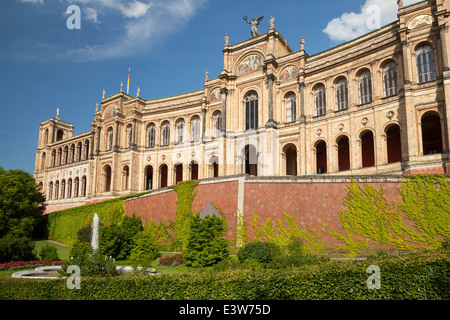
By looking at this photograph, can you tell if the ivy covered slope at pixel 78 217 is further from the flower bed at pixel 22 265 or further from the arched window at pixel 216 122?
the arched window at pixel 216 122

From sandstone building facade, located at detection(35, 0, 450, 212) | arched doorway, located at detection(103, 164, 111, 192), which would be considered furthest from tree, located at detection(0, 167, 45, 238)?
arched doorway, located at detection(103, 164, 111, 192)

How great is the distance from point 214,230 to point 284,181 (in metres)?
6.49

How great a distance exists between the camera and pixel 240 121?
128ft

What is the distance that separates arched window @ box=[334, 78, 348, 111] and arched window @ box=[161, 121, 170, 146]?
2417 cm

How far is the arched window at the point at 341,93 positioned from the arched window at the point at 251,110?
919 centimetres

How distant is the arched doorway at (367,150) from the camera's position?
32.9 m

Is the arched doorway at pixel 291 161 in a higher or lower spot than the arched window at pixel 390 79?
lower

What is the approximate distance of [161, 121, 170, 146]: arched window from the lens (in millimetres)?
47219

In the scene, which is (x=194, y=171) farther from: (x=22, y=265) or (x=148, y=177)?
(x=22, y=265)

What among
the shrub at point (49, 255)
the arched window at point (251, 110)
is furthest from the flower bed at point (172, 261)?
the arched window at point (251, 110)

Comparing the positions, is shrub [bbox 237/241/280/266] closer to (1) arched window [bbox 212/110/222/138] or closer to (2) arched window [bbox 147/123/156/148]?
(1) arched window [bbox 212/110/222/138]

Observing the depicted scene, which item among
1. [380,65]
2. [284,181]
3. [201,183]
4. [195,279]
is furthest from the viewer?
[380,65]

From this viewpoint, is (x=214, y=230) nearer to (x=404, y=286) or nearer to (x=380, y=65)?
(x=404, y=286)
